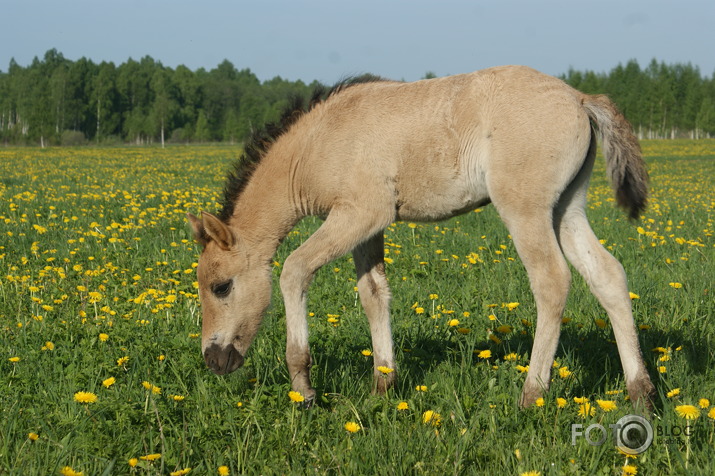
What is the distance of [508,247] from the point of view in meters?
7.91

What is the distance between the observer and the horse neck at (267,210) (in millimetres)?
4340

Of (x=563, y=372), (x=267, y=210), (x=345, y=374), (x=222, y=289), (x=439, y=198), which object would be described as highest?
(x=439, y=198)

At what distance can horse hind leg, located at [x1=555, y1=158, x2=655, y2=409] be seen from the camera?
12.4 ft

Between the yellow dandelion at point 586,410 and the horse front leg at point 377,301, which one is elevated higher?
the horse front leg at point 377,301

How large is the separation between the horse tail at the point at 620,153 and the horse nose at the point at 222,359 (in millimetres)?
2583

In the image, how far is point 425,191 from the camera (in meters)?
4.09

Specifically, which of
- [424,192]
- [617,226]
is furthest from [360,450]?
[617,226]

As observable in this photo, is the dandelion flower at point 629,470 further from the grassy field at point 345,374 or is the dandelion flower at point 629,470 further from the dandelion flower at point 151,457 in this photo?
the dandelion flower at point 151,457

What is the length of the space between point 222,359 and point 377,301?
1.11m

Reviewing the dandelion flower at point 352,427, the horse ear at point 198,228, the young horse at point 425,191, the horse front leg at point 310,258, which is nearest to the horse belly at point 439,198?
the young horse at point 425,191

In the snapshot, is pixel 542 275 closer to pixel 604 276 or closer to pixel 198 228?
pixel 604 276

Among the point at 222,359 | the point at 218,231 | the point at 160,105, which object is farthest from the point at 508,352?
the point at 160,105

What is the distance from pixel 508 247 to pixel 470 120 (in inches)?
164

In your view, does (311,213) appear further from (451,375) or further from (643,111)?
(643,111)
